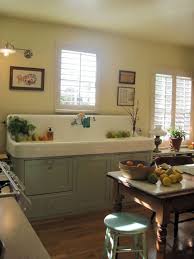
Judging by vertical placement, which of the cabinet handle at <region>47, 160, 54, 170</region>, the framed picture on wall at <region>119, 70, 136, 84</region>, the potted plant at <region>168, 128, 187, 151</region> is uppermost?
the framed picture on wall at <region>119, 70, 136, 84</region>

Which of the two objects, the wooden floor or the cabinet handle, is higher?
the cabinet handle

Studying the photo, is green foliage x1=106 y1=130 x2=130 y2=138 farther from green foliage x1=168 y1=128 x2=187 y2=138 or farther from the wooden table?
the wooden table

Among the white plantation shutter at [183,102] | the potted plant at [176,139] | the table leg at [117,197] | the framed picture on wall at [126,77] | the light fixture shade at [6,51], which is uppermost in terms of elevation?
the light fixture shade at [6,51]

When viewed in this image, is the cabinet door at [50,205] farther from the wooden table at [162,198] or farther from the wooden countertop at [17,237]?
the wooden countertop at [17,237]

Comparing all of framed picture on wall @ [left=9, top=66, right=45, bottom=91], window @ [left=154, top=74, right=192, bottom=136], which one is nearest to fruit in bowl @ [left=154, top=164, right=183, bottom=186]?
framed picture on wall @ [left=9, top=66, right=45, bottom=91]

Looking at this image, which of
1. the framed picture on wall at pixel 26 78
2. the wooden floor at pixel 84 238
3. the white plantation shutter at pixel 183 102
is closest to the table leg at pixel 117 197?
the wooden floor at pixel 84 238

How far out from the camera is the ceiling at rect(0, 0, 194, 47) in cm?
311

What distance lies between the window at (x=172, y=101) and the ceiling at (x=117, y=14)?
3.05 ft

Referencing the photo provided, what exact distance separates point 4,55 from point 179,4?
7.06ft

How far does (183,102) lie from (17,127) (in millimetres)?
3092

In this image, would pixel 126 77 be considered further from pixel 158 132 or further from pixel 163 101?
pixel 158 132

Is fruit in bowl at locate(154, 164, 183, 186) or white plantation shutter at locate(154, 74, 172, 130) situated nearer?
fruit in bowl at locate(154, 164, 183, 186)

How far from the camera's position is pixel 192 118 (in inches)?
212

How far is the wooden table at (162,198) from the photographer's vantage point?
201 cm
